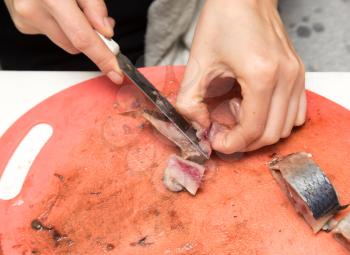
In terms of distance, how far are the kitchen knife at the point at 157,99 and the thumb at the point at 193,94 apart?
1.5 inches

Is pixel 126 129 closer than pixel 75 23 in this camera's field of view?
No

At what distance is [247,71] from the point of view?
1152 millimetres

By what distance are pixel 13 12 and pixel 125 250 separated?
2.44 feet

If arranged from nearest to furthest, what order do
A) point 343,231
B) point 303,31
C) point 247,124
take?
1. point 343,231
2. point 247,124
3. point 303,31

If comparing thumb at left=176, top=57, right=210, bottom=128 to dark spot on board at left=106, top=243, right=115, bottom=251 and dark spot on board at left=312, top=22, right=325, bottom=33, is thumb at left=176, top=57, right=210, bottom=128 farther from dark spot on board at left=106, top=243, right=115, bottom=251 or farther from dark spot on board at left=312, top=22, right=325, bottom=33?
dark spot on board at left=312, top=22, right=325, bottom=33

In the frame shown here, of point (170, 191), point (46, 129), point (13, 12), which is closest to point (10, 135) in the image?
point (46, 129)

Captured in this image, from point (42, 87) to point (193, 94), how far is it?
0.54 meters

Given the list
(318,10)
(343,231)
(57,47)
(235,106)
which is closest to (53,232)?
(235,106)

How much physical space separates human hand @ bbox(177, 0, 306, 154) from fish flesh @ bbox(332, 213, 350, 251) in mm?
262

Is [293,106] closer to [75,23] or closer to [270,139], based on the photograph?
[270,139]

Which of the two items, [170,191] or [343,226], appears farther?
[170,191]

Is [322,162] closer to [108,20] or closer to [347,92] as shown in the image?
[347,92]

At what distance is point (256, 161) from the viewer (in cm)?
128

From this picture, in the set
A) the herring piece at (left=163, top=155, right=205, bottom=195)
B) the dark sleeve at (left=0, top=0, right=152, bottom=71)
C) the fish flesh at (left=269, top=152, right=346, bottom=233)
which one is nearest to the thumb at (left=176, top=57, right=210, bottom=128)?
the herring piece at (left=163, top=155, right=205, bottom=195)
